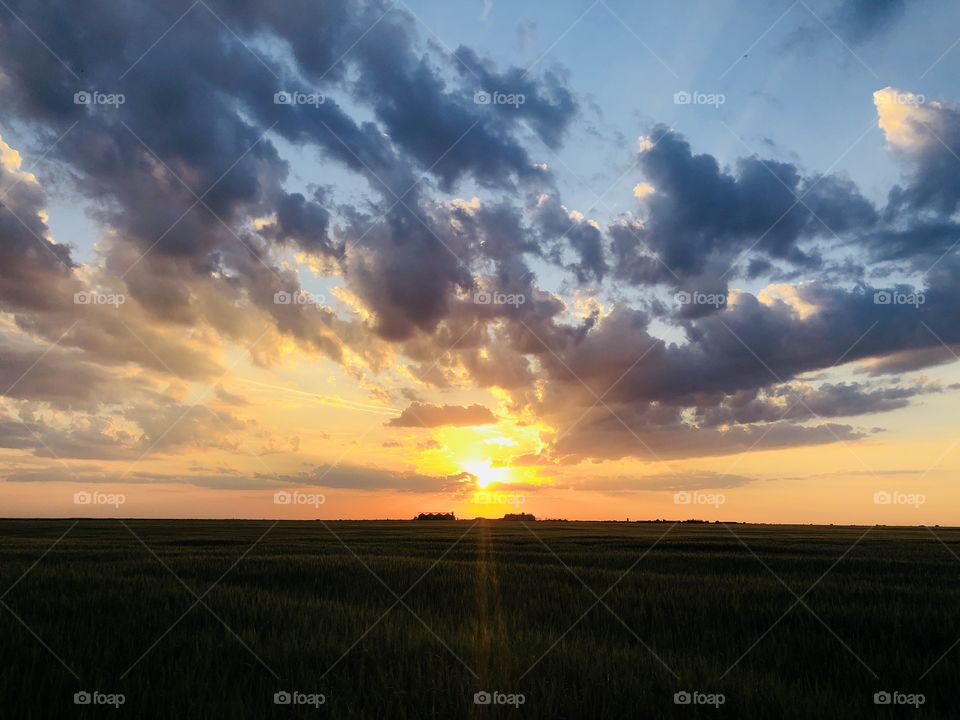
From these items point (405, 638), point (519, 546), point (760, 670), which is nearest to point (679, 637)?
point (760, 670)

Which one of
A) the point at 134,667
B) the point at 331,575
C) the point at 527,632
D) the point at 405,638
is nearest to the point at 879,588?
the point at 527,632

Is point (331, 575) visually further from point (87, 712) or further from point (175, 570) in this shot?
point (87, 712)

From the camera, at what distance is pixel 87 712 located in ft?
16.2

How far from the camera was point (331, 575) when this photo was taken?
13.3 meters

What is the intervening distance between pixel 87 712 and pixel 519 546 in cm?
2171

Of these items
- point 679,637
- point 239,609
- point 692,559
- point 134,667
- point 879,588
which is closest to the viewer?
point 134,667

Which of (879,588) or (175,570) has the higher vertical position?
(175,570)

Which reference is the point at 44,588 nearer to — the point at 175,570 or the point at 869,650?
the point at 175,570

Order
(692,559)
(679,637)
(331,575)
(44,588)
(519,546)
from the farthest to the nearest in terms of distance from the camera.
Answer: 1. (519,546)
2. (692,559)
3. (331,575)
4. (44,588)
5. (679,637)

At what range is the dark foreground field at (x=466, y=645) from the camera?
5.21 meters

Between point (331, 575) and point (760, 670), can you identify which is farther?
point (331, 575)

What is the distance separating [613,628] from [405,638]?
9.89 feet

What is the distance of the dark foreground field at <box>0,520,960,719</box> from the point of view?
5.21m

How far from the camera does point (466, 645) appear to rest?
680 centimetres
